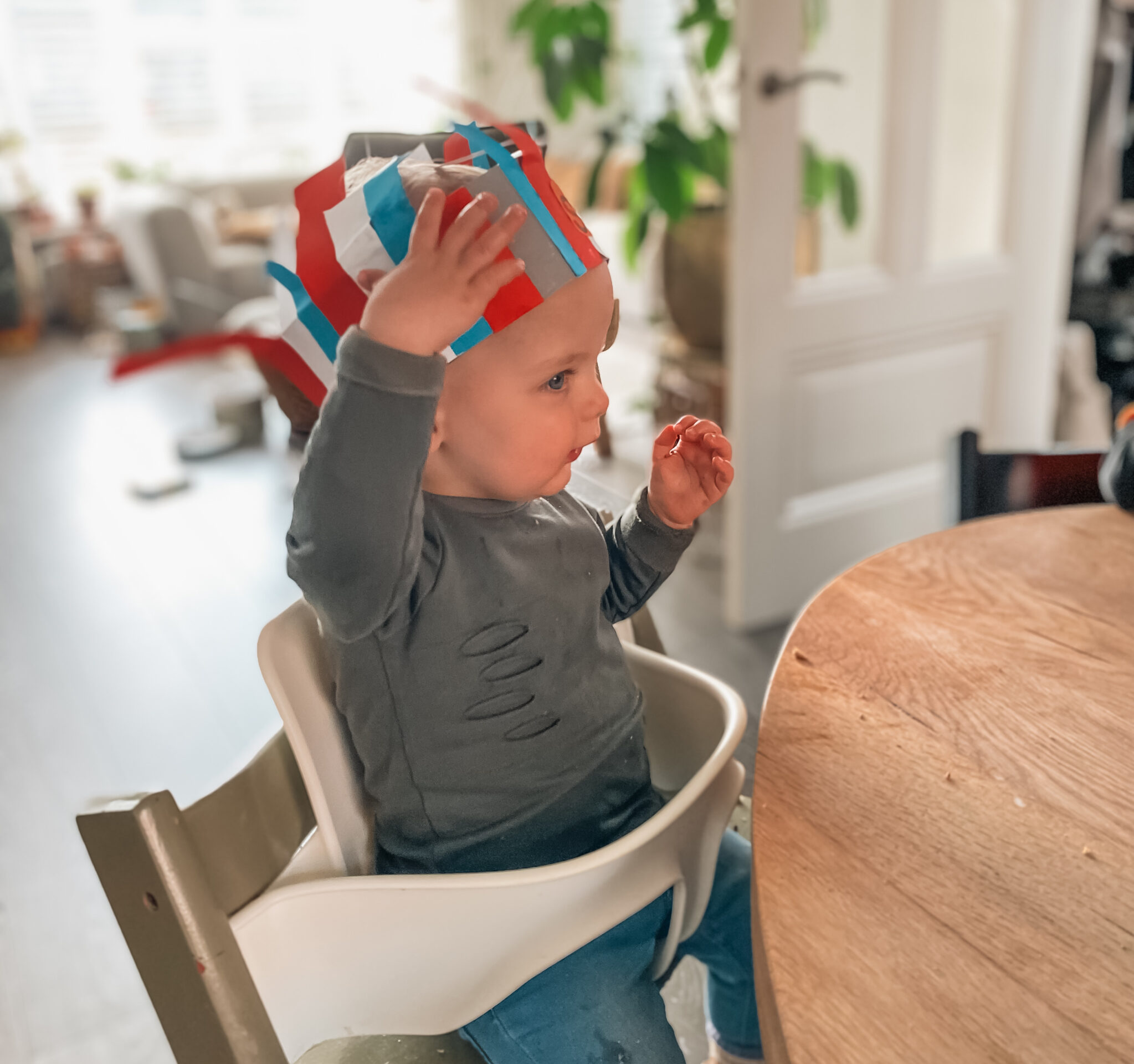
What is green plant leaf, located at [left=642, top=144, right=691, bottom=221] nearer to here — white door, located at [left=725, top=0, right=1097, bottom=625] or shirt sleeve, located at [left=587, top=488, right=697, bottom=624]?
white door, located at [left=725, top=0, right=1097, bottom=625]

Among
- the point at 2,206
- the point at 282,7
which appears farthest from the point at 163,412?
the point at 282,7

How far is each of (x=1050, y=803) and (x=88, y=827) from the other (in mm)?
505

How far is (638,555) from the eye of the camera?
2.27 ft

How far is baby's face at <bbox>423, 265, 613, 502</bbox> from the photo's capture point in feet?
1.79

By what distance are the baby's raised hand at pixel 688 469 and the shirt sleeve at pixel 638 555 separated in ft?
0.04

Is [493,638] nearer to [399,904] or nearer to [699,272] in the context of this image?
[399,904]

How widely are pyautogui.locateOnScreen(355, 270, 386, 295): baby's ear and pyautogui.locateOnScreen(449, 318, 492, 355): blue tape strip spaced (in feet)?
0.15

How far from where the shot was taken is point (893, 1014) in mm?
433

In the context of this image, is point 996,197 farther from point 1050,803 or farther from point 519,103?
point 519,103

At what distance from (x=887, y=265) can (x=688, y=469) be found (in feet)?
5.41

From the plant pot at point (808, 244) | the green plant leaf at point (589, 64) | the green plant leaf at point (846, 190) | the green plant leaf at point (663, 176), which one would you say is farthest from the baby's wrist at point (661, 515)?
the green plant leaf at point (589, 64)

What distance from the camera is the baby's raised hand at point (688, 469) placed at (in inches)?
25.7

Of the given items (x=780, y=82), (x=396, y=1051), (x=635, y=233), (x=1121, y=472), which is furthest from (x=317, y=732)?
(x=635, y=233)

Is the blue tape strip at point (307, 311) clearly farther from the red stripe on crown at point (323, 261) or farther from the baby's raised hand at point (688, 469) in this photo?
the baby's raised hand at point (688, 469)
